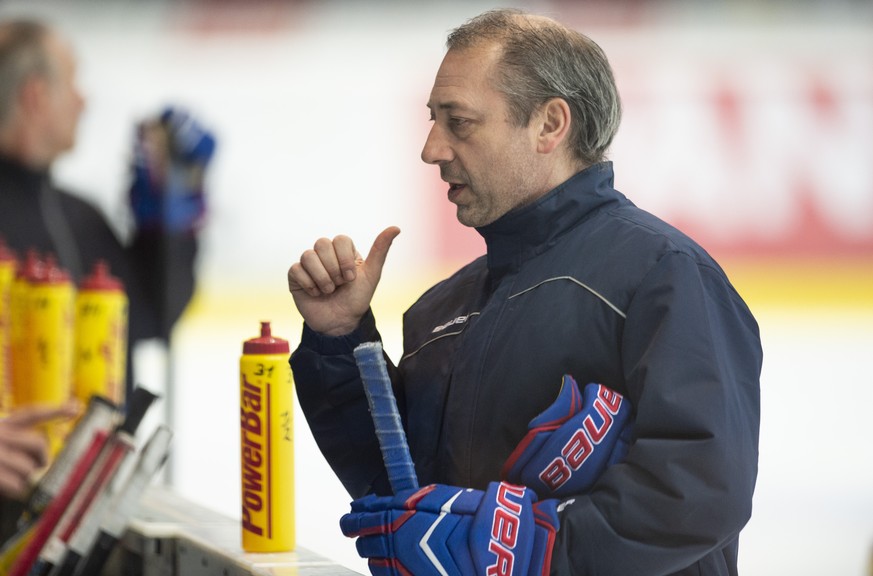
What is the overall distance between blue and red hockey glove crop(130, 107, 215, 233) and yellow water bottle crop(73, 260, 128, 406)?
2.04ft

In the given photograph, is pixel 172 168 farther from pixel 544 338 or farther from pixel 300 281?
pixel 544 338

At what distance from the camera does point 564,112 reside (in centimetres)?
134

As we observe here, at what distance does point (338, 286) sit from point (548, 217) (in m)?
0.25

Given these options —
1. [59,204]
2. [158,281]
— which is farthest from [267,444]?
[59,204]

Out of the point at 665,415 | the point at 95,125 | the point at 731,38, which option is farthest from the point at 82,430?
the point at 731,38

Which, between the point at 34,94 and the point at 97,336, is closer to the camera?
the point at 97,336

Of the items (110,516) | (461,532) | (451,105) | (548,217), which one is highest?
(451,105)

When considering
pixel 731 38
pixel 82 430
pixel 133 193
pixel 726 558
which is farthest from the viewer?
pixel 731 38

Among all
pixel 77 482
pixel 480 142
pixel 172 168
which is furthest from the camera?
pixel 172 168

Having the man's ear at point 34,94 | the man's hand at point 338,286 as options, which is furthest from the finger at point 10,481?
the man's ear at point 34,94

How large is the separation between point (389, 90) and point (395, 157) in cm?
43

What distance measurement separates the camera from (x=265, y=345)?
146 centimetres

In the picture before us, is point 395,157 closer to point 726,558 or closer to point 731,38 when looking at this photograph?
point 731,38

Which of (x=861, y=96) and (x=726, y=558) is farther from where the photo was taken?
(x=861, y=96)
